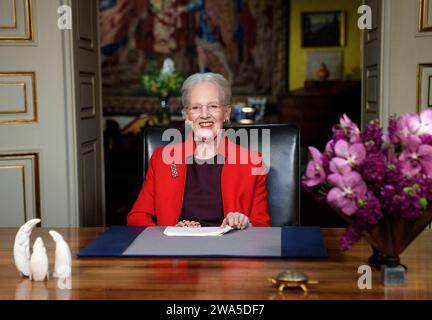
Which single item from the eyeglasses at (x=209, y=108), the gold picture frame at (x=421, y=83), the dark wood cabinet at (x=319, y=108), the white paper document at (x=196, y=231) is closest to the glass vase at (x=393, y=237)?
the white paper document at (x=196, y=231)

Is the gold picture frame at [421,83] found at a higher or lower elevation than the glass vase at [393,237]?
higher

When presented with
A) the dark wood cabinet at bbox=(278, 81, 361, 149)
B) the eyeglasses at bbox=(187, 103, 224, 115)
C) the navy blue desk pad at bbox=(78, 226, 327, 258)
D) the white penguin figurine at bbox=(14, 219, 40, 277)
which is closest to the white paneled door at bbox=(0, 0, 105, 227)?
the eyeglasses at bbox=(187, 103, 224, 115)

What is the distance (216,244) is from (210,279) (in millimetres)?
322

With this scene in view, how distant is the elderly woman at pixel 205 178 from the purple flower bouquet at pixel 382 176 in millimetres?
958

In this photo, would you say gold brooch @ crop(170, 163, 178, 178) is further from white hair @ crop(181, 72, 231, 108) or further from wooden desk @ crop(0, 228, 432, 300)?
wooden desk @ crop(0, 228, 432, 300)

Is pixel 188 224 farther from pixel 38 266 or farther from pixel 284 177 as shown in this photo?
pixel 38 266

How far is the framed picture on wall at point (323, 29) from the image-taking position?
8531mm

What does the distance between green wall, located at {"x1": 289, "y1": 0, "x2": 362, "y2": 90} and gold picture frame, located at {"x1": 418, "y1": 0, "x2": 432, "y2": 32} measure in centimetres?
498

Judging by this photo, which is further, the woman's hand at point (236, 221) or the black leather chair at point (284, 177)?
the black leather chair at point (284, 177)

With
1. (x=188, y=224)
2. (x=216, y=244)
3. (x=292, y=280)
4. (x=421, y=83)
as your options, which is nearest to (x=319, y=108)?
(x=421, y=83)

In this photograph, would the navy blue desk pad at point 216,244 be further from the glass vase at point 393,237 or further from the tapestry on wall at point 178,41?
the tapestry on wall at point 178,41

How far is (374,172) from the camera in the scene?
1.42m
